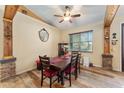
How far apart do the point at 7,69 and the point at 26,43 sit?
1360mm

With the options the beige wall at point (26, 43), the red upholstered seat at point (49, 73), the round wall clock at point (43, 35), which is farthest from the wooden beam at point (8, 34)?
the round wall clock at point (43, 35)

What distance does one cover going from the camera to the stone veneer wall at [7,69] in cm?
354

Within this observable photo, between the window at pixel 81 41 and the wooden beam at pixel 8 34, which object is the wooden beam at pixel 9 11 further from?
the window at pixel 81 41

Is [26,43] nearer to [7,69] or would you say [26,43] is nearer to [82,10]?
[7,69]

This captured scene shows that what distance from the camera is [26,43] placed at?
4730 mm

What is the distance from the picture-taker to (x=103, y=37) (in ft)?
17.3

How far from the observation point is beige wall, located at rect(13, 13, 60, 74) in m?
4.27

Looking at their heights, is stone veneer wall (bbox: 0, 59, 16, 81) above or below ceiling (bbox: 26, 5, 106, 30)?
below

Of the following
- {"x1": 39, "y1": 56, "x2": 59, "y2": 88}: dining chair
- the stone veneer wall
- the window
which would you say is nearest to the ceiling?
the window

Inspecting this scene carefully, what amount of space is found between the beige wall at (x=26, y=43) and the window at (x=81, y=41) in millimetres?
1561

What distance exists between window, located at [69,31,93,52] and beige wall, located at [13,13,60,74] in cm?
156

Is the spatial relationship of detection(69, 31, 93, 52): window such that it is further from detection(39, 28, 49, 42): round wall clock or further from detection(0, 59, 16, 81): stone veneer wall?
detection(0, 59, 16, 81): stone veneer wall

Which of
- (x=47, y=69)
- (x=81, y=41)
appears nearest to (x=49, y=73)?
(x=47, y=69)
